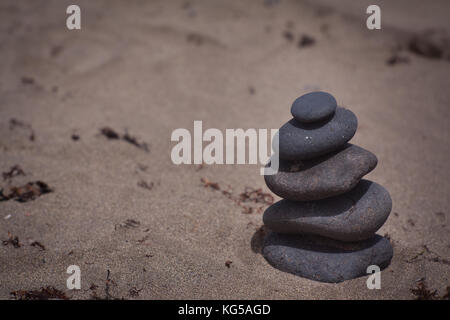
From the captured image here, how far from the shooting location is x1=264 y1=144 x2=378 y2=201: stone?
3.12 metres

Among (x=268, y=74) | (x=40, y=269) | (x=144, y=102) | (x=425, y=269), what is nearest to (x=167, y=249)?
(x=40, y=269)

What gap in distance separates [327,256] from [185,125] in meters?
2.70

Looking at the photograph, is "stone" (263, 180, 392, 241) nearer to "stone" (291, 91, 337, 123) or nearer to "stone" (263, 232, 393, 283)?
"stone" (263, 232, 393, 283)

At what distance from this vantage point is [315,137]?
10.1 ft

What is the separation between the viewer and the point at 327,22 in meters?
7.18

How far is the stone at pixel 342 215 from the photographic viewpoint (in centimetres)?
322

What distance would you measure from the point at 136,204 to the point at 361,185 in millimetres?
1987

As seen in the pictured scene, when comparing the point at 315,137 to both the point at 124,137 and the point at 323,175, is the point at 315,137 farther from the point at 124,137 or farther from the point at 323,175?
the point at 124,137

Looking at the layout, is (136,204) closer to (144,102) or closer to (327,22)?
(144,102)

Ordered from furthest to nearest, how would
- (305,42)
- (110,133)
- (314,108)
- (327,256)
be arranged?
(305,42), (110,133), (327,256), (314,108)

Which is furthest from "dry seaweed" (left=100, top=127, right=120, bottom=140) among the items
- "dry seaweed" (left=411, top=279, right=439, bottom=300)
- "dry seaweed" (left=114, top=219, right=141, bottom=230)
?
"dry seaweed" (left=411, top=279, right=439, bottom=300)

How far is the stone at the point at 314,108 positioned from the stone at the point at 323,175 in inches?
13.3

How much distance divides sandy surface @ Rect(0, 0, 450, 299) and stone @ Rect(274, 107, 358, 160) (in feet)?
3.10

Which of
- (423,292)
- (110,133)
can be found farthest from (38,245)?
(423,292)
